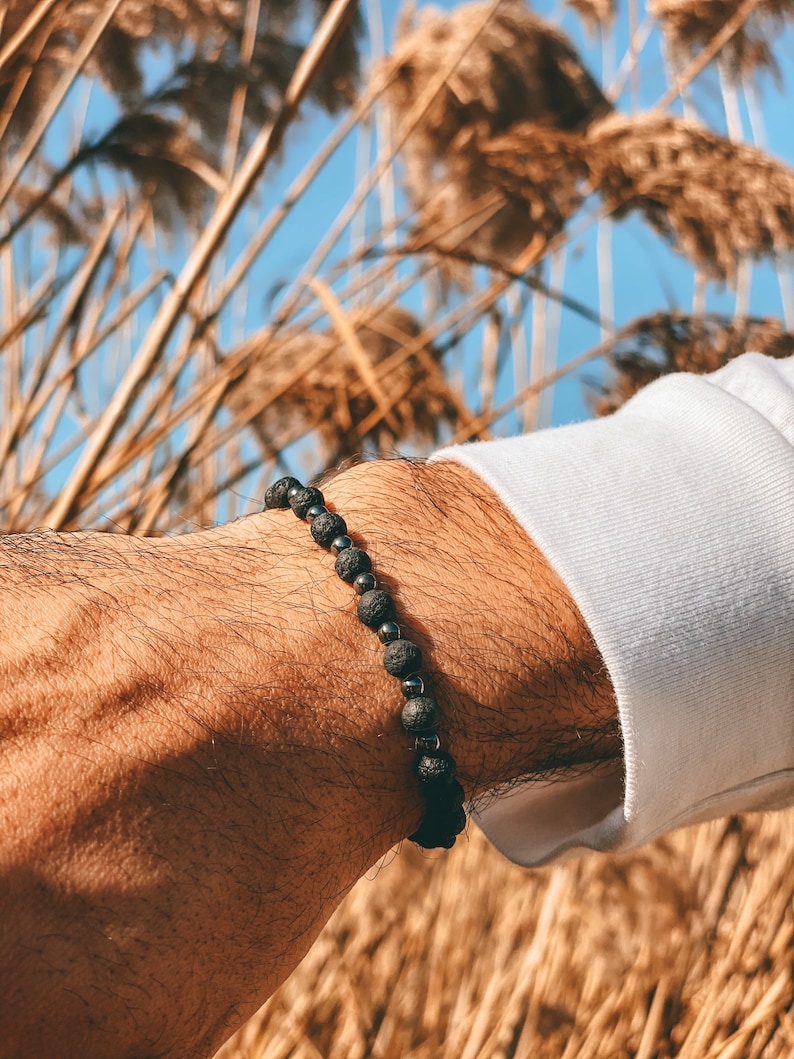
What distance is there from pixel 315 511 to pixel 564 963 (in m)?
0.72

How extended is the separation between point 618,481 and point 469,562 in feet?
0.35

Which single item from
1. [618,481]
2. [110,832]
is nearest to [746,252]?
[618,481]

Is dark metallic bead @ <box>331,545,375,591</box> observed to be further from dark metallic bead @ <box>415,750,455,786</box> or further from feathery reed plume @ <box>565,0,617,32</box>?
feathery reed plume @ <box>565,0,617,32</box>

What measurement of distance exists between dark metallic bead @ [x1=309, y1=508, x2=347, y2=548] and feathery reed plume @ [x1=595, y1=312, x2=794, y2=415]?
990 mm

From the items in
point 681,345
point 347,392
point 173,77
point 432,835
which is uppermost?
point 173,77

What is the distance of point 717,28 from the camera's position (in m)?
2.22

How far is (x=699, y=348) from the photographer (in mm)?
1473

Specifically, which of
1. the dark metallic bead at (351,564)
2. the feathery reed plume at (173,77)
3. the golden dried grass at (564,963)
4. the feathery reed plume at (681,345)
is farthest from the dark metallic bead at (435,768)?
the feathery reed plume at (173,77)

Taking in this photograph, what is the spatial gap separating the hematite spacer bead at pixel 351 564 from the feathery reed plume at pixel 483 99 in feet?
5.64

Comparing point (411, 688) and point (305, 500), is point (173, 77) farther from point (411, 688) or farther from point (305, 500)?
point (411, 688)

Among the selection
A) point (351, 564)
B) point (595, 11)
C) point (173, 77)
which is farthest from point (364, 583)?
point (595, 11)

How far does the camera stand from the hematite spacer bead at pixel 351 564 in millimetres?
515

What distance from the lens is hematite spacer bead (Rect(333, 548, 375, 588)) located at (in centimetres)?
52

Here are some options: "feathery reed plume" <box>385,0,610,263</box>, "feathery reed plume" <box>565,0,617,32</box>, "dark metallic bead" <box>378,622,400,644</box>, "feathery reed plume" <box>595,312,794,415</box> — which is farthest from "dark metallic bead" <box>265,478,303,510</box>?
"feathery reed plume" <box>565,0,617,32</box>
